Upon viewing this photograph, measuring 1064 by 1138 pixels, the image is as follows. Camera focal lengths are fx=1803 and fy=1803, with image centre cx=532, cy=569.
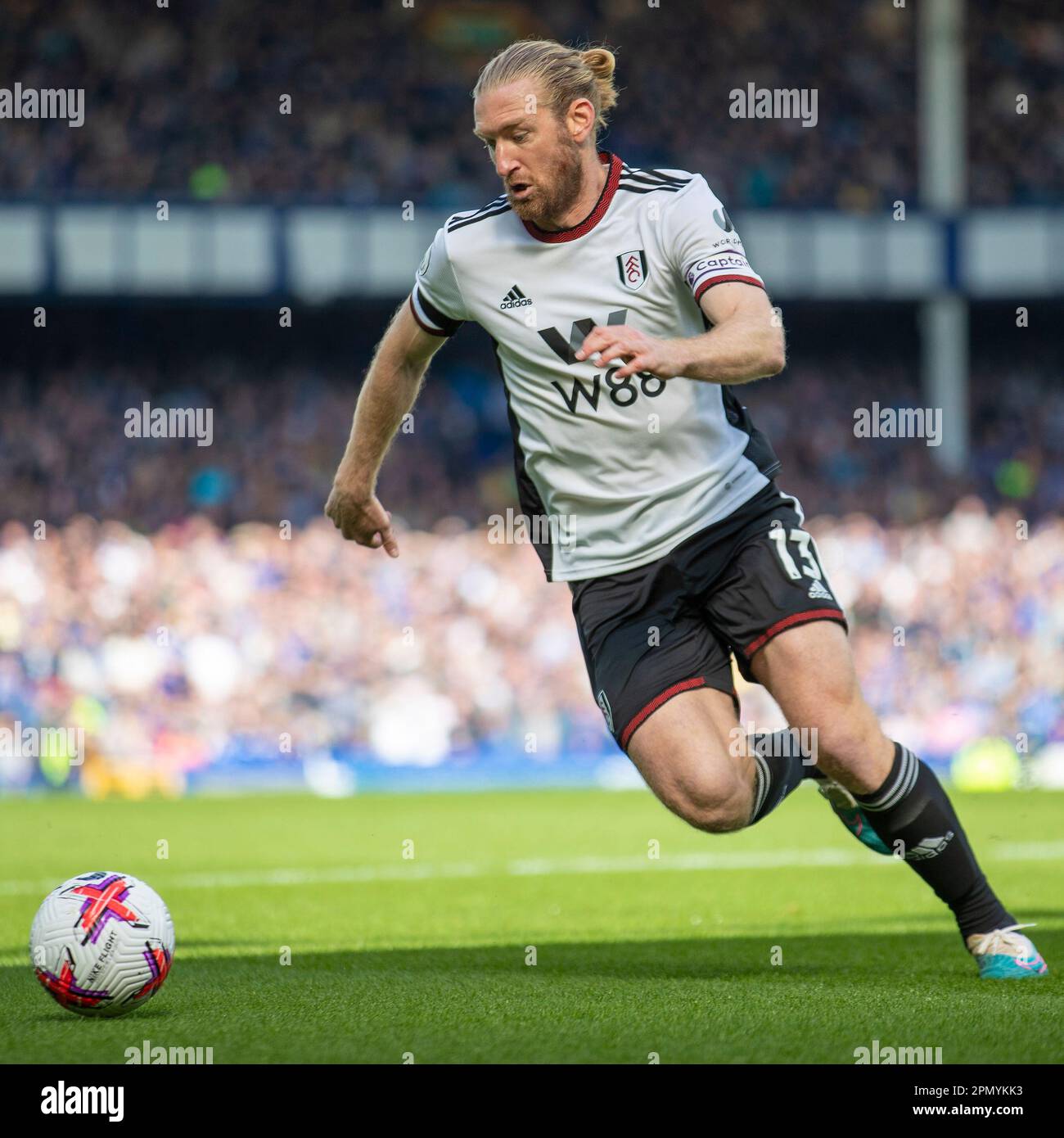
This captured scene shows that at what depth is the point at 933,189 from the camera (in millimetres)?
27516

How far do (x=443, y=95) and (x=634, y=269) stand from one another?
23.8 metres

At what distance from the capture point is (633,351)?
4223 millimetres

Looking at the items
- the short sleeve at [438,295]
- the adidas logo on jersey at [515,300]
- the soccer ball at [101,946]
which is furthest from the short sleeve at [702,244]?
the soccer ball at [101,946]

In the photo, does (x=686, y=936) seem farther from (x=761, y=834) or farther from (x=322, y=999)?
(x=761, y=834)

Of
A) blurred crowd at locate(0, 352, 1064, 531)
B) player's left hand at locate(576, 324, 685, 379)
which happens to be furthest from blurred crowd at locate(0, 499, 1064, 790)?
player's left hand at locate(576, 324, 685, 379)

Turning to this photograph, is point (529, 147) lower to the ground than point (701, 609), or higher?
higher

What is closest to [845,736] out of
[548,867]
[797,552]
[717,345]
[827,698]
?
[827,698]

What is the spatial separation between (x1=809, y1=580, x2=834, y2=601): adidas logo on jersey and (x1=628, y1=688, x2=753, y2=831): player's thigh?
40cm

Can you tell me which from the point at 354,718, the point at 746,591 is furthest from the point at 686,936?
the point at 354,718

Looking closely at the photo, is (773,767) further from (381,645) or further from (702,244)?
(381,645)

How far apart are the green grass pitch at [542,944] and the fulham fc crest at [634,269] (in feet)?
6.48

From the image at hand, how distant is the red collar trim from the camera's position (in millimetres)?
5152

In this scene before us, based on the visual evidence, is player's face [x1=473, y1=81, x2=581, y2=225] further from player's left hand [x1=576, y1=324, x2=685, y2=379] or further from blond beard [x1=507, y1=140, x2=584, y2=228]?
player's left hand [x1=576, y1=324, x2=685, y2=379]

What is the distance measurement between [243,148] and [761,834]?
664 inches
